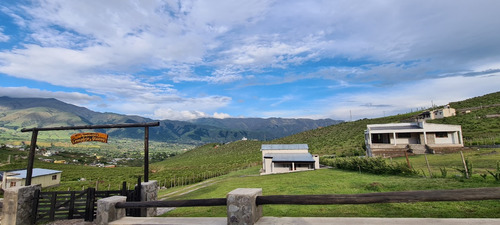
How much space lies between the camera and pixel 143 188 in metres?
10.3

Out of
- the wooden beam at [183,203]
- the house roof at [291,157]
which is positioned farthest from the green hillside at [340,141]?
the wooden beam at [183,203]

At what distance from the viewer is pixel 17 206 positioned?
32.7ft

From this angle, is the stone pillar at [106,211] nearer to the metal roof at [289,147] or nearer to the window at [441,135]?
the metal roof at [289,147]

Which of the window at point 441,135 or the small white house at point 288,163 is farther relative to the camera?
the window at point 441,135

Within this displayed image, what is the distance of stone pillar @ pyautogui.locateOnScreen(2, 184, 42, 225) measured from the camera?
995 cm

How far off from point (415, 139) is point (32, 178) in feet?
209

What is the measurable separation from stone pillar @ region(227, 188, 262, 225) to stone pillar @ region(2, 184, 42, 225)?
35.5ft

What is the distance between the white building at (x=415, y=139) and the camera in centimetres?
3672

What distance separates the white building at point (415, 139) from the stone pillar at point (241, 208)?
38.8 m

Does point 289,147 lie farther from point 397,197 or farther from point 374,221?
point 397,197

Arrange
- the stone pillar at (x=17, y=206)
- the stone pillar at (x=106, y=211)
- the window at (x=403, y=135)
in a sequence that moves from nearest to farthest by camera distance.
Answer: the stone pillar at (x=106, y=211), the stone pillar at (x=17, y=206), the window at (x=403, y=135)

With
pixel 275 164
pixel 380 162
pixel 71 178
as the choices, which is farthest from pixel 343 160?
pixel 71 178

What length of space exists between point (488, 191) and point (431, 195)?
0.85 metres

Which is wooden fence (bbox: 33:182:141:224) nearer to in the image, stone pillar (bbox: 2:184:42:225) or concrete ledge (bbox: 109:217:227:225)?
stone pillar (bbox: 2:184:42:225)
